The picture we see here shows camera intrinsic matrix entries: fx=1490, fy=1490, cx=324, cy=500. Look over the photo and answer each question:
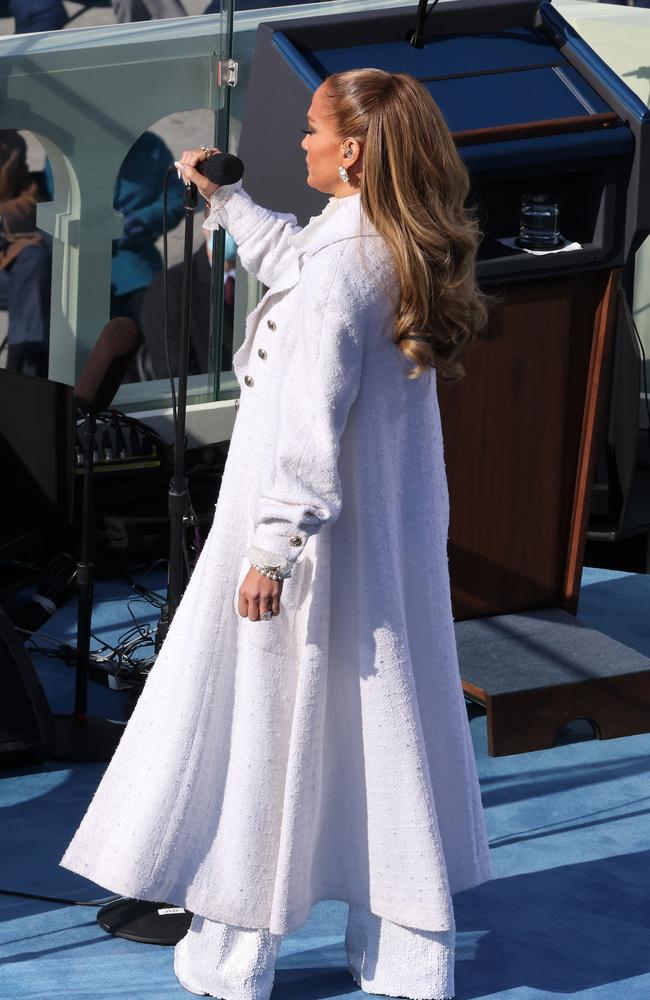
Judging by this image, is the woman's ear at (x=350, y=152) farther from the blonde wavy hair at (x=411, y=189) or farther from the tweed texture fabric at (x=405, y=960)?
the tweed texture fabric at (x=405, y=960)

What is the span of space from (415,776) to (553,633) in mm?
1649

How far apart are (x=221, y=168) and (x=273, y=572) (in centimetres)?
89

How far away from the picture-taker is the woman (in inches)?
91.4

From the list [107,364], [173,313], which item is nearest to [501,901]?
[107,364]

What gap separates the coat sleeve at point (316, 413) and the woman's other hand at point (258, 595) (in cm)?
4

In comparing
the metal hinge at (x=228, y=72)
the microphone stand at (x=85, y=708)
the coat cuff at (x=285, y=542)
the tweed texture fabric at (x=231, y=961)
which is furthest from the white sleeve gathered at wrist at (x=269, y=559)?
the metal hinge at (x=228, y=72)

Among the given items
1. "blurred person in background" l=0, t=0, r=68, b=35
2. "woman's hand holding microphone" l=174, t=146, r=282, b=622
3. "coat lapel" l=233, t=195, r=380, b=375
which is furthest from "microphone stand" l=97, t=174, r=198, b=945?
"blurred person in background" l=0, t=0, r=68, b=35

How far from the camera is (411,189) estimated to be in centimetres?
232

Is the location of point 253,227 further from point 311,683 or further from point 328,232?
point 311,683

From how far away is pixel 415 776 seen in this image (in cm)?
250

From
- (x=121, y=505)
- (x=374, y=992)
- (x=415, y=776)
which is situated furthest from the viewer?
(x=121, y=505)

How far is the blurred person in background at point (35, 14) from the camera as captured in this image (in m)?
11.6

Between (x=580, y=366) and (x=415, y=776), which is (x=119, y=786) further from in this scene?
(x=580, y=366)

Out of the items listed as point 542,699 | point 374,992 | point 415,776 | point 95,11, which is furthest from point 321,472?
point 95,11
